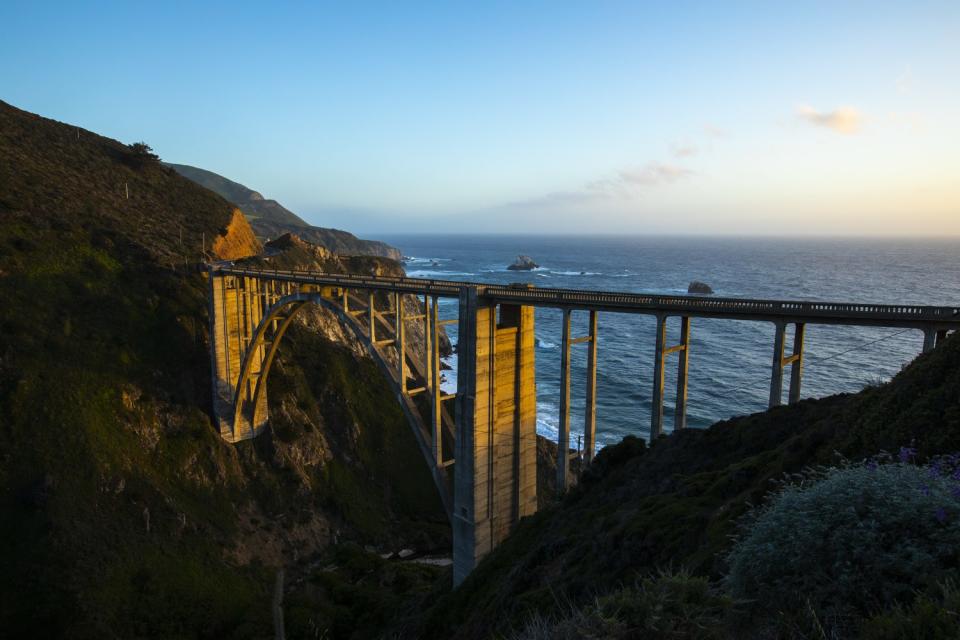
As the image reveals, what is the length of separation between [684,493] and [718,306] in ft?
24.0

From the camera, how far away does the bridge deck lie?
16.5 meters

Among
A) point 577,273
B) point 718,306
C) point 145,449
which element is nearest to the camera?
point 718,306

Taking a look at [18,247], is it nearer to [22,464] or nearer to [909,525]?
[22,464]

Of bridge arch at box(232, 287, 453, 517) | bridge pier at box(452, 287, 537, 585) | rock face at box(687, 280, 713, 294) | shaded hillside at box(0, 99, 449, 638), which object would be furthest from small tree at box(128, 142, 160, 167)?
rock face at box(687, 280, 713, 294)

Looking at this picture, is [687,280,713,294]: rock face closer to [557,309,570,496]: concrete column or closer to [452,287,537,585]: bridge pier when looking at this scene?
[452,287,537,585]: bridge pier

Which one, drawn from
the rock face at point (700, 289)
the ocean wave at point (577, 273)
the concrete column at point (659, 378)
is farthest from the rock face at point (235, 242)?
the ocean wave at point (577, 273)

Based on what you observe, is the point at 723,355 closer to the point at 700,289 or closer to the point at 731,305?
the point at 700,289

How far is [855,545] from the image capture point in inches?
293

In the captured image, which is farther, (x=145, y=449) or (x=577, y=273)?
(x=577, y=273)

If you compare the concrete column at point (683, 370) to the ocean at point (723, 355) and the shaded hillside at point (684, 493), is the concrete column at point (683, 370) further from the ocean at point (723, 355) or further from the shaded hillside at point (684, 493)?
the ocean at point (723, 355)

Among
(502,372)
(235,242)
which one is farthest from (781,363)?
(235,242)

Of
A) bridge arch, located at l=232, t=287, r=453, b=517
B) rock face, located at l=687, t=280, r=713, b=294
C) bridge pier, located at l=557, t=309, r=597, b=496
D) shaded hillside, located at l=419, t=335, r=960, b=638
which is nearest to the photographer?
shaded hillside, located at l=419, t=335, r=960, b=638

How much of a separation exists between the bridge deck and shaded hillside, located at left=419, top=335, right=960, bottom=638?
296 centimetres

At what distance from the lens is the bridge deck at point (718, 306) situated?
648 inches
